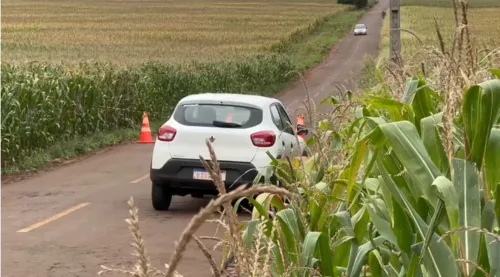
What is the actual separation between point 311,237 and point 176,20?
7205 centimetres

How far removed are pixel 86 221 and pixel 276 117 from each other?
10.2ft

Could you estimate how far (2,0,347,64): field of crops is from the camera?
42406mm

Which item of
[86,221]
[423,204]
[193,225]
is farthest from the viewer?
[86,221]

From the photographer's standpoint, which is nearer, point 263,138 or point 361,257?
point 361,257

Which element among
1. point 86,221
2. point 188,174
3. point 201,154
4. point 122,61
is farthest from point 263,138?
point 122,61

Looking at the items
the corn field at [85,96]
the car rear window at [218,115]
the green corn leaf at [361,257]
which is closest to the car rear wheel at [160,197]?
the car rear window at [218,115]

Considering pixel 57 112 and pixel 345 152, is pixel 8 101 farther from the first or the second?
pixel 345 152

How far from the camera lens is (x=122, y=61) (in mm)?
34125

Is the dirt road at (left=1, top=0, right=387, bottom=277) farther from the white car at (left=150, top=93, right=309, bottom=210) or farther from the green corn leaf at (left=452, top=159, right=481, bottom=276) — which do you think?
the green corn leaf at (left=452, top=159, right=481, bottom=276)

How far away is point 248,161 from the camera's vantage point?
12.4 metres

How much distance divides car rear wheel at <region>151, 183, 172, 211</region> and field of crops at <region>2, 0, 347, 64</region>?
60.3 ft

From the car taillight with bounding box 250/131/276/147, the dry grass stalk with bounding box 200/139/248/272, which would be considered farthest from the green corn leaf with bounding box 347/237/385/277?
the car taillight with bounding box 250/131/276/147

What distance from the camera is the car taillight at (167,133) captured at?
12.6 metres

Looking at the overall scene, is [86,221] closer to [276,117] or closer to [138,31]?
[276,117]
